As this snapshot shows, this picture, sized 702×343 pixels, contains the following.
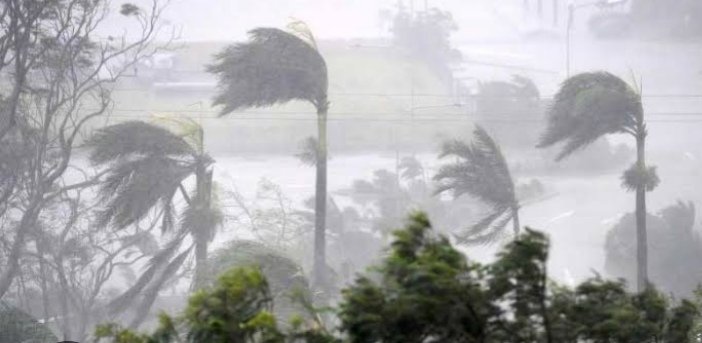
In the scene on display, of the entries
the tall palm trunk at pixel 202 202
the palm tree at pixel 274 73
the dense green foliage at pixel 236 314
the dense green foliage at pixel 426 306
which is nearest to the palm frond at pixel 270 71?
the palm tree at pixel 274 73

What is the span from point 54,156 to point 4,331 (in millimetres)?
6113

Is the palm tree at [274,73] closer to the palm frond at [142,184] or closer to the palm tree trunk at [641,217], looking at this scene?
the palm frond at [142,184]

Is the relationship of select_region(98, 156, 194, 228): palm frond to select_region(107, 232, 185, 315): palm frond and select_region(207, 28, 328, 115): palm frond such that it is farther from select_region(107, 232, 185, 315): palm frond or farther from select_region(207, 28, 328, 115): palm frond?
select_region(207, 28, 328, 115): palm frond

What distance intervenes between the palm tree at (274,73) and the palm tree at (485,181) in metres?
1.69

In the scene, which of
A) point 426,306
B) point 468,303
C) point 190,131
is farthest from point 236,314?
point 190,131

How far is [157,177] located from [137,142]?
18.5 inches

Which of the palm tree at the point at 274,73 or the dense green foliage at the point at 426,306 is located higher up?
the palm tree at the point at 274,73

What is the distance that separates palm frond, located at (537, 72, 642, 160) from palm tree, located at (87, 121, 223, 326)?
4226 millimetres

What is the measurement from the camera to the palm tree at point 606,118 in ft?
45.7

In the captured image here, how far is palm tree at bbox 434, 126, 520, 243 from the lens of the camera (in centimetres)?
1452

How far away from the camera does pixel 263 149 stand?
70.0ft

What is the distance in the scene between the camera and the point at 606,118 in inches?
552

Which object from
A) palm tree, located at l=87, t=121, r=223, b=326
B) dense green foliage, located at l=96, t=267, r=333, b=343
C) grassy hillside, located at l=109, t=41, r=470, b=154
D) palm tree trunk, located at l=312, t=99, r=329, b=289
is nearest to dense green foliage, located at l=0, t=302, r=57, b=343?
palm tree, located at l=87, t=121, r=223, b=326

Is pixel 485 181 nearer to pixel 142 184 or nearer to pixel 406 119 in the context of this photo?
pixel 142 184
